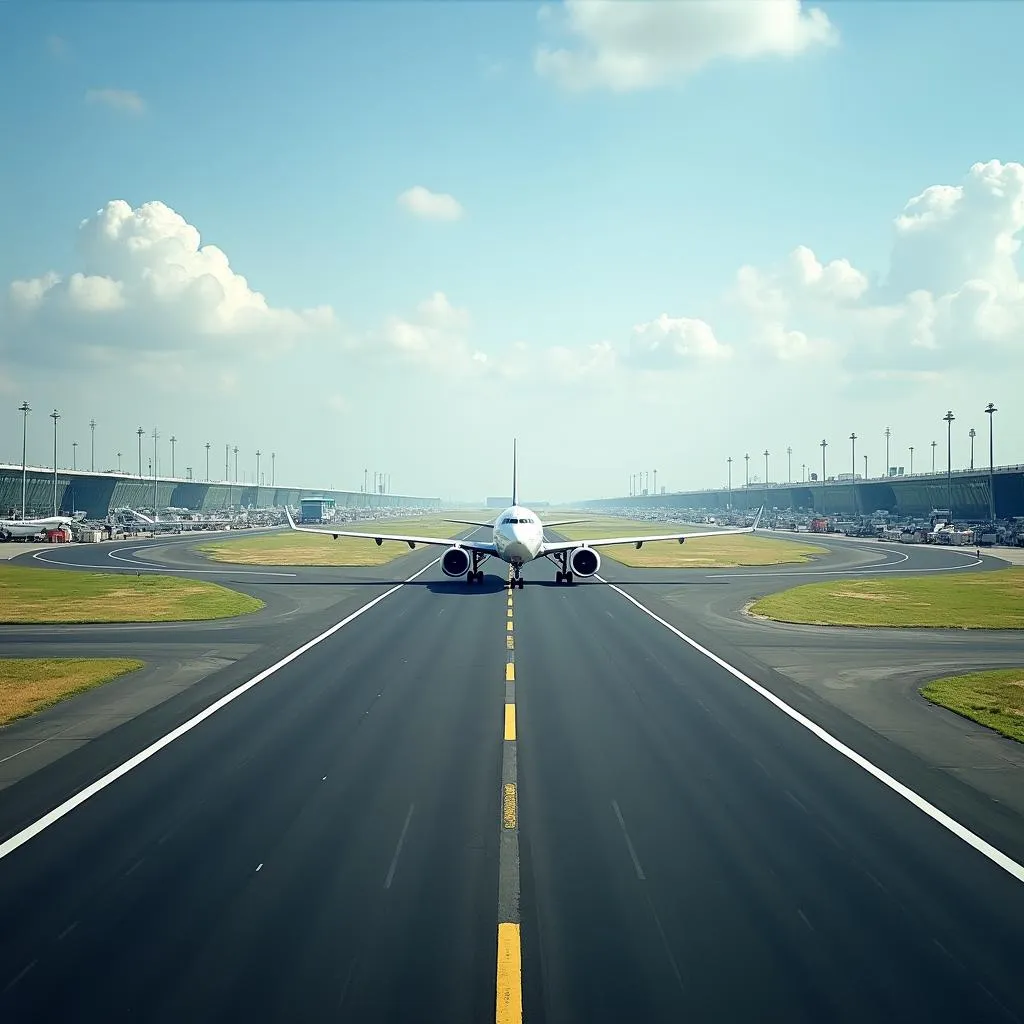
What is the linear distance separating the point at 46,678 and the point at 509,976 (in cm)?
2134

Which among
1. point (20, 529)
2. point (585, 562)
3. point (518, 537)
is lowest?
point (20, 529)

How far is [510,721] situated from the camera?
18.5 meters

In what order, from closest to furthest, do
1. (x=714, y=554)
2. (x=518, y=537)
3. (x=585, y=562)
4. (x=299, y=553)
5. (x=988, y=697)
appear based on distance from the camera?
(x=988, y=697) < (x=518, y=537) < (x=585, y=562) < (x=299, y=553) < (x=714, y=554)

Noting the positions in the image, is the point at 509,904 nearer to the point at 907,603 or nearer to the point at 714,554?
the point at 907,603

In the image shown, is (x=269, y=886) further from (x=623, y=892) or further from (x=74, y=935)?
(x=623, y=892)

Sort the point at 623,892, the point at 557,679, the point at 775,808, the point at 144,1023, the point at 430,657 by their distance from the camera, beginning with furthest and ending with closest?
the point at 430,657, the point at 557,679, the point at 775,808, the point at 623,892, the point at 144,1023

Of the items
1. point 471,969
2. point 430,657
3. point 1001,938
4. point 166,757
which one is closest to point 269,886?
point 471,969

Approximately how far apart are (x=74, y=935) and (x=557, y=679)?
15736mm

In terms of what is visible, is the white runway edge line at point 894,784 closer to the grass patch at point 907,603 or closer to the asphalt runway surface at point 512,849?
the asphalt runway surface at point 512,849

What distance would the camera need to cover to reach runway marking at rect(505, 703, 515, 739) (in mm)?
17453

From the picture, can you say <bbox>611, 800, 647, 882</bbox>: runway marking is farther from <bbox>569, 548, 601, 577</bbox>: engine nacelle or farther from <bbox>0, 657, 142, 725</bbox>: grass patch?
<bbox>569, 548, 601, 577</bbox>: engine nacelle

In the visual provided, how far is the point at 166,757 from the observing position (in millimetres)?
15828

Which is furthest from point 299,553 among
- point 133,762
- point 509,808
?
point 509,808

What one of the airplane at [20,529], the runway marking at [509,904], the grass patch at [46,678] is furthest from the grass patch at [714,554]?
the airplane at [20,529]
